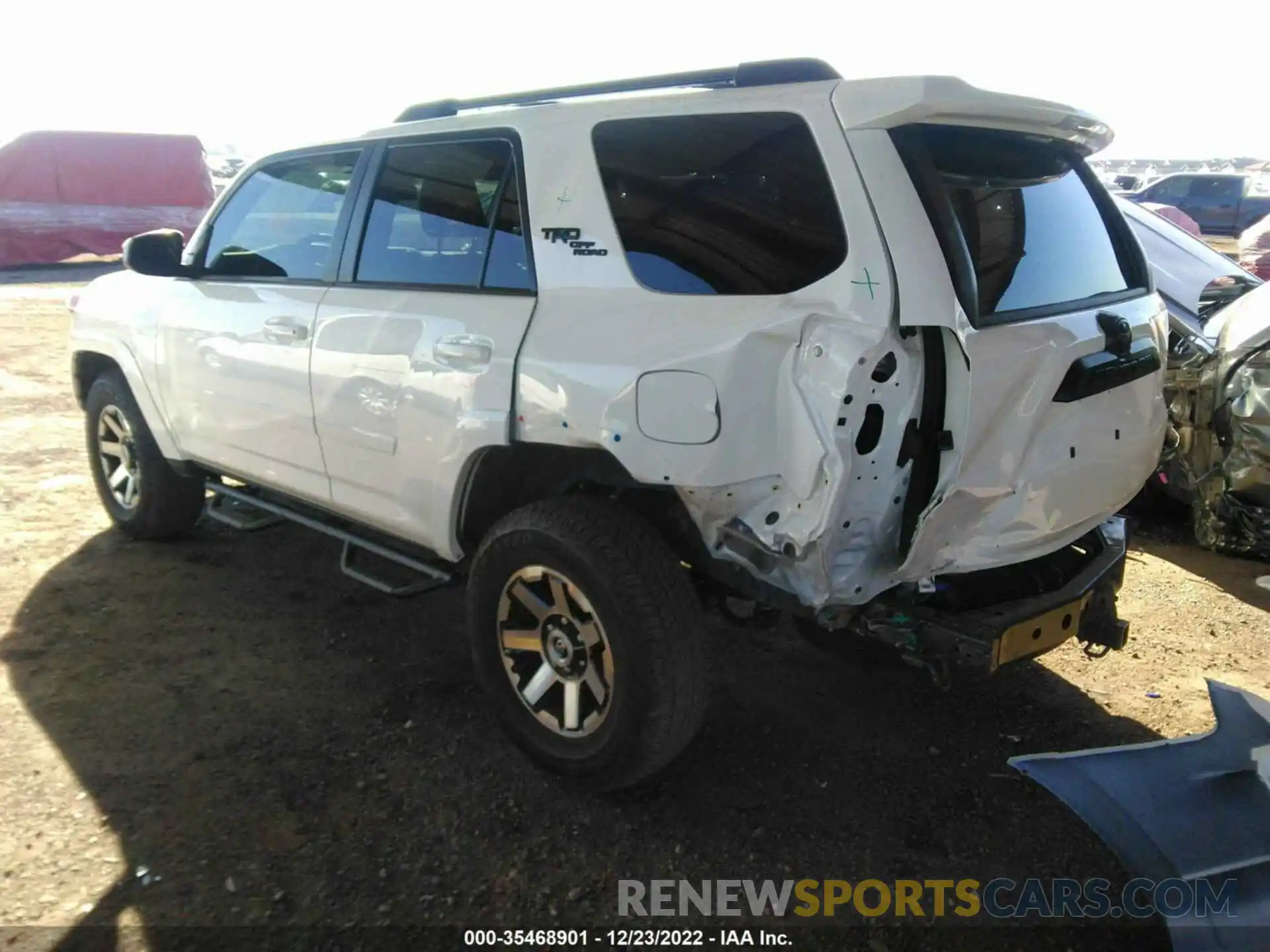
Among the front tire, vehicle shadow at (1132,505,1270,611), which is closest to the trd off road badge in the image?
the front tire

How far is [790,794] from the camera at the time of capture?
2.97 meters

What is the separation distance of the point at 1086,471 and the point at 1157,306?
789 millimetres

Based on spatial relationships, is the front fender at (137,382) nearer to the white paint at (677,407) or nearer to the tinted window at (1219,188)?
the white paint at (677,407)

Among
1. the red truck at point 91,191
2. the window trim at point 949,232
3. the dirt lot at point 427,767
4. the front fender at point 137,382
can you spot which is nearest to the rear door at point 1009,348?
the window trim at point 949,232

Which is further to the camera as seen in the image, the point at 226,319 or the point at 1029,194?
the point at 226,319

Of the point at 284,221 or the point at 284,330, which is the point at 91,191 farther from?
the point at 284,330

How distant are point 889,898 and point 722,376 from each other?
1460 mm

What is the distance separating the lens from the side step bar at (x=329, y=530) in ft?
11.1

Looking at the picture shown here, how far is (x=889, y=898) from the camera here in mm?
2559

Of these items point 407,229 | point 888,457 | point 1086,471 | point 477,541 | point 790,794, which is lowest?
point 790,794

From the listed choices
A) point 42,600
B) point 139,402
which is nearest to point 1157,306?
point 139,402

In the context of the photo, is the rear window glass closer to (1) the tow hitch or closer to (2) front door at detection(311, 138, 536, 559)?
(1) the tow hitch

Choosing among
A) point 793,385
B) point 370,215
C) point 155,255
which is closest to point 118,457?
point 155,255

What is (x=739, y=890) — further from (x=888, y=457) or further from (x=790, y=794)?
(x=888, y=457)
